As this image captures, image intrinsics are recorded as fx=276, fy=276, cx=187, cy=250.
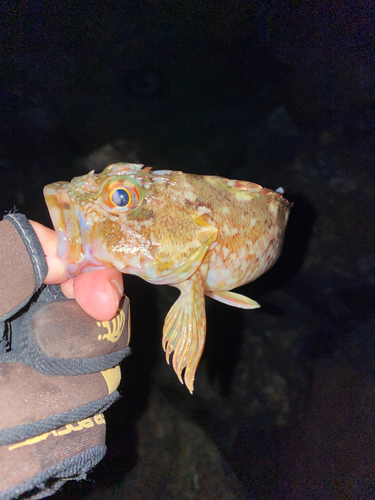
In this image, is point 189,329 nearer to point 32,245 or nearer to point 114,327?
point 114,327

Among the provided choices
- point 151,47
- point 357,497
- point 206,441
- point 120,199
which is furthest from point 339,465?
point 151,47

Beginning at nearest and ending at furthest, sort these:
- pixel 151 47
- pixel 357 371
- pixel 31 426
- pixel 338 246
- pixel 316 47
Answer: pixel 31 426 → pixel 316 47 → pixel 151 47 → pixel 357 371 → pixel 338 246

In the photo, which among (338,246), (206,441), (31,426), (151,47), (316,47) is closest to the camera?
(31,426)

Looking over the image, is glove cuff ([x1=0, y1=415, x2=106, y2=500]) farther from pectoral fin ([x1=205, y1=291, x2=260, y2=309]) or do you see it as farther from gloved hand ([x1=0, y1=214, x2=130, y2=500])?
pectoral fin ([x1=205, y1=291, x2=260, y2=309])

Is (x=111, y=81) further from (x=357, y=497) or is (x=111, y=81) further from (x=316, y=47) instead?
(x=357, y=497)

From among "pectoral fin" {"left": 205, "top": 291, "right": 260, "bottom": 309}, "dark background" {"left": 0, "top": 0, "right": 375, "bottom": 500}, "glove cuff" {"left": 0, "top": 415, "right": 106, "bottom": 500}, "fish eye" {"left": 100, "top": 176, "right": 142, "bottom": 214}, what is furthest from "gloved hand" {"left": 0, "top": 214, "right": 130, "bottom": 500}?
"dark background" {"left": 0, "top": 0, "right": 375, "bottom": 500}

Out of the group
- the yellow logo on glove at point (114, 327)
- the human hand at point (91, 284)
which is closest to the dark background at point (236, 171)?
the yellow logo on glove at point (114, 327)

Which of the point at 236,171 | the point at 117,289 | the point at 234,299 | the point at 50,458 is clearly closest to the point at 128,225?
the point at 117,289
